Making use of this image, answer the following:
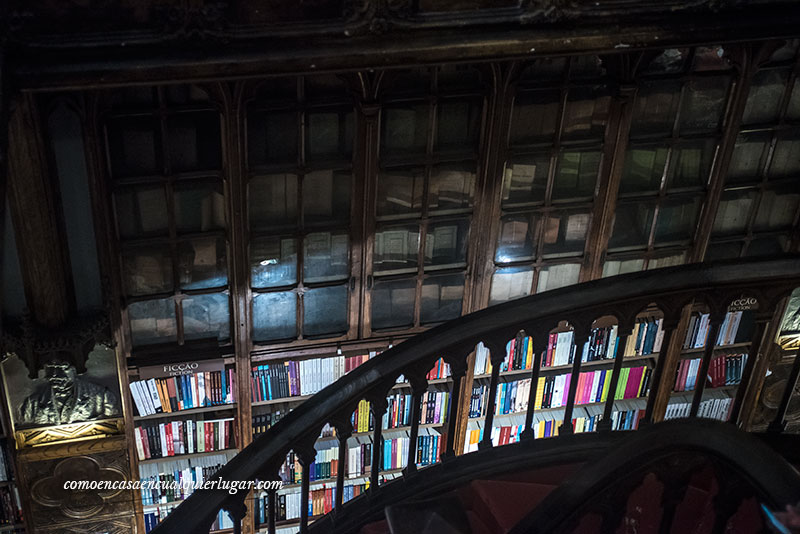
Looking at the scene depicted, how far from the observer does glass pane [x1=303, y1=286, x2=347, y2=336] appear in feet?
13.0

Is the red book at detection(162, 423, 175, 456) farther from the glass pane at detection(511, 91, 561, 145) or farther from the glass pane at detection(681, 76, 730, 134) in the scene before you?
the glass pane at detection(681, 76, 730, 134)

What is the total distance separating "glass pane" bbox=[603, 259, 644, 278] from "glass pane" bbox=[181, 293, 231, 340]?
1.80 meters

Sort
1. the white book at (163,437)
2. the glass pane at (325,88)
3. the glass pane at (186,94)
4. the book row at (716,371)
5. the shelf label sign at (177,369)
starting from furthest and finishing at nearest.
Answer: the book row at (716,371) < the white book at (163,437) < the shelf label sign at (177,369) < the glass pane at (325,88) < the glass pane at (186,94)

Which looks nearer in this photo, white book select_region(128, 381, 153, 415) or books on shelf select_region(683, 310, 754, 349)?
white book select_region(128, 381, 153, 415)

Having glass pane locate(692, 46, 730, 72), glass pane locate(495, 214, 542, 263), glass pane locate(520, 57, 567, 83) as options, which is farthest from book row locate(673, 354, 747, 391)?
glass pane locate(520, 57, 567, 83)

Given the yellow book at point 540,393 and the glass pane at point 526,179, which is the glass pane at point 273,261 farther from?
the yellow book at point 540,393

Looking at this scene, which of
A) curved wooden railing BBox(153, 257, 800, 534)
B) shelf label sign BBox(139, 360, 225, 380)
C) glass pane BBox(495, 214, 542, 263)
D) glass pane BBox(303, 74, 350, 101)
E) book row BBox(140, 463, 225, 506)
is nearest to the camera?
curved wooden railing BBox(153, 257, 800, 534)

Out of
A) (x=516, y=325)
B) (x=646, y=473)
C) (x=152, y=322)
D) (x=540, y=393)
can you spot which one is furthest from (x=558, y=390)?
(x=646, y=473)

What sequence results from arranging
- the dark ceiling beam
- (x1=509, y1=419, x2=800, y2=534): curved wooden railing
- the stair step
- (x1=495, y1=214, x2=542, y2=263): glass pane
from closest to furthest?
(x1=509, y1=419, x2=800, y2=534): curved wooden railing
the stair step
the dark ceiling beam
(x1=495, y1=214, x2=542, y2=263): glass pane

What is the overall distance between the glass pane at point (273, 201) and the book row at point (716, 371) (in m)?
2.28

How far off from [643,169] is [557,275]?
0.64m

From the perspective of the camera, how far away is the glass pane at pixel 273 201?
3598mm

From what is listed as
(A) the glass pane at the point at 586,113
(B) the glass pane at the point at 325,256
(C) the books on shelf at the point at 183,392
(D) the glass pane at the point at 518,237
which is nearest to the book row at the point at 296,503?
(C) the books on shelf at the point at 183,392

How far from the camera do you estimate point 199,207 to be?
3592 millimetres
